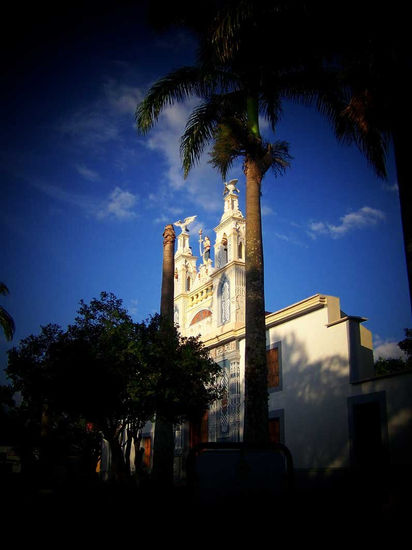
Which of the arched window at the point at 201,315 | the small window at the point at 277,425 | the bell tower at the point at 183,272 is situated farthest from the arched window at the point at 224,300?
the small window at the point at 277,425

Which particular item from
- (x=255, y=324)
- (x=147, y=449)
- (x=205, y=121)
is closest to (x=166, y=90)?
(x=205, y=121)

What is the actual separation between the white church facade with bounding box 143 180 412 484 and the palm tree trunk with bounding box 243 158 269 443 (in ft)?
14.8

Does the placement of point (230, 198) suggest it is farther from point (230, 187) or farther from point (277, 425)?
point (277, 425)

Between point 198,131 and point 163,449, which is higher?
point 198,131

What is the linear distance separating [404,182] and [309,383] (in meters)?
9.42

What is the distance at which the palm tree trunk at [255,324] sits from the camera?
33.3 ft

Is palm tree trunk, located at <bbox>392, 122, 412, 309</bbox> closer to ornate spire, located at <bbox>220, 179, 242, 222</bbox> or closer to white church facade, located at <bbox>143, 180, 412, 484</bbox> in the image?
white church facade, located at <bbox>143, 180, 412, 484</bbox>

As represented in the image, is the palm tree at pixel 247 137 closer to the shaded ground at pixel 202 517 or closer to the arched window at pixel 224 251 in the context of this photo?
the shaded ground at pixel 202 517

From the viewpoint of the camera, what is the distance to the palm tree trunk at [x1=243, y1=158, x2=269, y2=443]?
33.3ft

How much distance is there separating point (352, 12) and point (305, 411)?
11.8 m

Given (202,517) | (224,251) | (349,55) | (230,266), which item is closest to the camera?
(202,517)

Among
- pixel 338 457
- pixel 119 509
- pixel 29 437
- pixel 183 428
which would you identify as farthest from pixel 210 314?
pixel 119 509

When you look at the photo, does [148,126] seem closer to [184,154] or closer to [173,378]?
[184,154]

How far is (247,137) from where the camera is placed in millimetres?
12789
